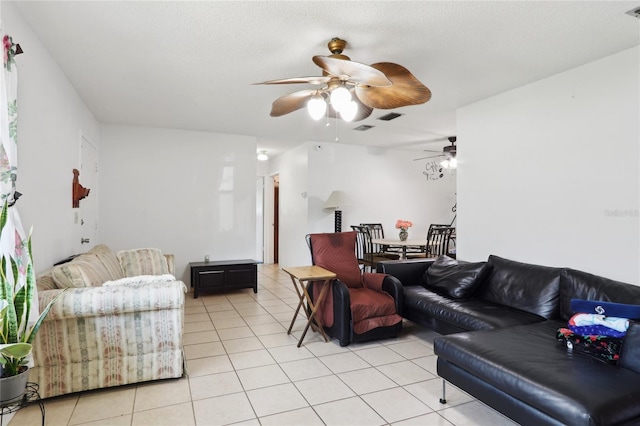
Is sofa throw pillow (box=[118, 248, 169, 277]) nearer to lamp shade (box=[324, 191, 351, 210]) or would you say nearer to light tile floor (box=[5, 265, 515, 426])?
light tile floor (box=[5, 265, 515, 426])

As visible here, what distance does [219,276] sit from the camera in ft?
17.9

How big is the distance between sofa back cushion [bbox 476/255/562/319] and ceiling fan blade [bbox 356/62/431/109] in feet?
5.93

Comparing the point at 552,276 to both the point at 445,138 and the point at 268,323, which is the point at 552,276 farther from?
the point at 445,138

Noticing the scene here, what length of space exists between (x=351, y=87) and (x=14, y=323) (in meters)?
2.70

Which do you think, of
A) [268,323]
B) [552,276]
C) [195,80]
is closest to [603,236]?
[552,276]

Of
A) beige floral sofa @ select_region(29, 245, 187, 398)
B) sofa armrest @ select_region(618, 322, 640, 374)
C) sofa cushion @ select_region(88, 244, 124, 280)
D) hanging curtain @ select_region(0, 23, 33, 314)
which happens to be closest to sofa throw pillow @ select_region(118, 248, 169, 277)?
sofa cushion @ select_region(88, 244, 124, 280)

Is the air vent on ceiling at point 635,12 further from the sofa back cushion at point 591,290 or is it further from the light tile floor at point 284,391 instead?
the light tile floor at point 284,391

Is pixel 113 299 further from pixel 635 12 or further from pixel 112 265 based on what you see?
pixel 635 12

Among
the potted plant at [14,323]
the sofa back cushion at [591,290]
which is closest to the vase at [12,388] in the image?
the potted plant at [14,323]

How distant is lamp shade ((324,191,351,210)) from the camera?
6.35 metres

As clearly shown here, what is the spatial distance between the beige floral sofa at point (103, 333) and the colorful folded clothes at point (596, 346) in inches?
102

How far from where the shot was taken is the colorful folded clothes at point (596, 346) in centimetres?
202

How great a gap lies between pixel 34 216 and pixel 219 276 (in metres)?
2.99

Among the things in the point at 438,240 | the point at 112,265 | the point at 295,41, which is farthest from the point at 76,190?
the point at 438,240
